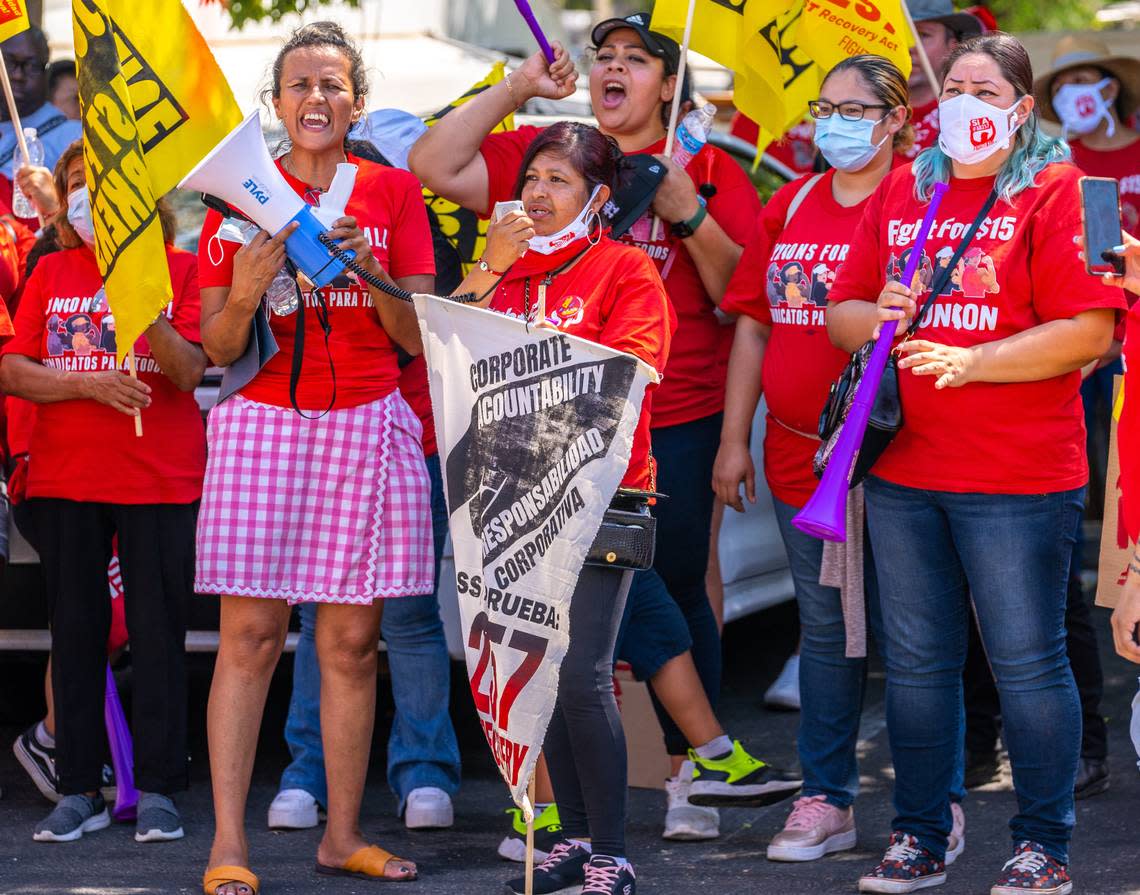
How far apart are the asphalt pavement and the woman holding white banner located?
30cm

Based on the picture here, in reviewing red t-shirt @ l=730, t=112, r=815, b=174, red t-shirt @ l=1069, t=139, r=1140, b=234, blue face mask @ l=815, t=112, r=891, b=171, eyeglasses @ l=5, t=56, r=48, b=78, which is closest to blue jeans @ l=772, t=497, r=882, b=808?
blue face mask @ l=815, t=112, r=891, b=171

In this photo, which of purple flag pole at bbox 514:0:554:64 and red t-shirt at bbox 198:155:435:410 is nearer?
red t-shirt at bbox 198:155:435:410

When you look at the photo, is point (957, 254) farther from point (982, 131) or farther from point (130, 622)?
point (130, 622)

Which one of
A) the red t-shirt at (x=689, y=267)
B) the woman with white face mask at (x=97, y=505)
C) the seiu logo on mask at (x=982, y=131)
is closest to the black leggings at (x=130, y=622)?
the woman with white face mask at (x=97, y=505)

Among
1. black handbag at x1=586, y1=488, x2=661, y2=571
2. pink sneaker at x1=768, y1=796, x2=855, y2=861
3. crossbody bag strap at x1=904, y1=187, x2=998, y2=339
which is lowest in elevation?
pink sneaker at x1=768, y1=796, x2=855, y2=861

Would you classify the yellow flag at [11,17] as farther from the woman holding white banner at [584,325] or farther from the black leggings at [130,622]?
the woman holding white banner at [584,325]

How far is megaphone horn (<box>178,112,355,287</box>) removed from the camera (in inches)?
173

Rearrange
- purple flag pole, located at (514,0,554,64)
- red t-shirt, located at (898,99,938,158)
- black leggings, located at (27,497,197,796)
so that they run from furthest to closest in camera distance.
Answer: red t-shirt, located at (898,99,938,158), black leggings, located at (27,497,197,796), purple flag pole, located at (514,0,554,64)

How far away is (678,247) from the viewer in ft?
17.4

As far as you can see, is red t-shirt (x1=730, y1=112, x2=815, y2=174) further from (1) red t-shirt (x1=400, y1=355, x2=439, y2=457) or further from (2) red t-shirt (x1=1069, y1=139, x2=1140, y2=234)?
(1) red t-shirt (x1=400, y1=355, x2=439, y2=457)

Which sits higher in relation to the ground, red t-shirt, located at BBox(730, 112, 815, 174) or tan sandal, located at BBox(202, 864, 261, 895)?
red t-shirt, located at BBox(730, 112, 815, 174)

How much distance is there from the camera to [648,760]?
18.6 ft

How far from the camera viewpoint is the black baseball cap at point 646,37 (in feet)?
17.5

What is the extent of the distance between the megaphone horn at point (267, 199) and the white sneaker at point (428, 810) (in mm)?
A: 1704
